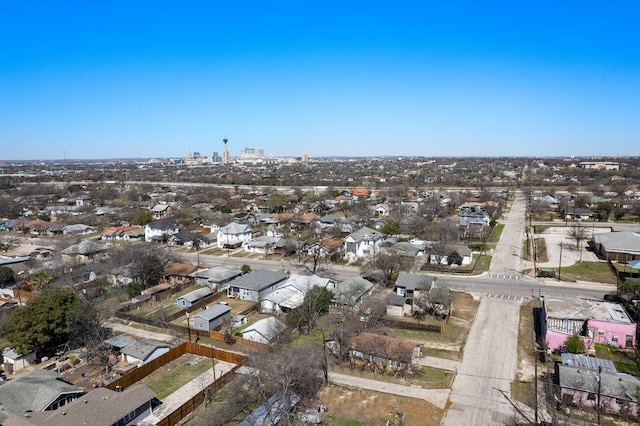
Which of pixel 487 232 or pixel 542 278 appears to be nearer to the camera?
pixel 542 278

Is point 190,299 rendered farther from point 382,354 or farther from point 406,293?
point 406,293

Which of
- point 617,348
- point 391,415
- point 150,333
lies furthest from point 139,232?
point 617,348

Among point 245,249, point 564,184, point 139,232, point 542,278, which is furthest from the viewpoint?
point 564,184

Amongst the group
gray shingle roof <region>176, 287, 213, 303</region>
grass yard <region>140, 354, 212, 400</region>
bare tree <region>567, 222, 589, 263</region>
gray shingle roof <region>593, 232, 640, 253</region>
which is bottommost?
grass yard <region>140, 354, 212, 400</region>

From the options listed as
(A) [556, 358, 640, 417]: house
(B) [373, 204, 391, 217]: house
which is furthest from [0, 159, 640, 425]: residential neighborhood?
(B) [373, 204, 391, 217]: house

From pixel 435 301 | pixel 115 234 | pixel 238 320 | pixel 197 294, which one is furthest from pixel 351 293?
pixel 115 234

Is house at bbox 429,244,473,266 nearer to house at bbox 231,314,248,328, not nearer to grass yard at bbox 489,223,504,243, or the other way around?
grass yard at bbox 489,223,504,243

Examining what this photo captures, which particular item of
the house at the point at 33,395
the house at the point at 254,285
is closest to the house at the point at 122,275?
the house at the point at 254,285

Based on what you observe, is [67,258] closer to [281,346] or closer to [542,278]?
[281,346]
